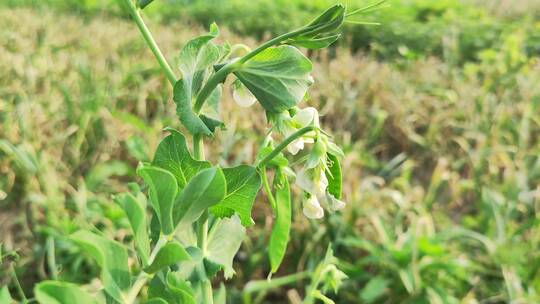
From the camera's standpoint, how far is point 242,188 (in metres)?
0.44

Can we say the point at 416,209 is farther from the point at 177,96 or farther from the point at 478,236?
the point at 177,96

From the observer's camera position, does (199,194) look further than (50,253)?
No

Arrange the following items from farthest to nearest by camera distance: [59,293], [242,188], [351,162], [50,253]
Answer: [351,162] < [50,253] < [242,188] < [59,293]

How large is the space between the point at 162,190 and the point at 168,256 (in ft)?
0.13

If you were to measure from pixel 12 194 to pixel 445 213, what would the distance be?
1.27 meters

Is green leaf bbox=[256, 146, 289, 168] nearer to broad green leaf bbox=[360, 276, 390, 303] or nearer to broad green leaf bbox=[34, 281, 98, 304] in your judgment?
broad green leaf bbox=[34, 281, 98, 304]

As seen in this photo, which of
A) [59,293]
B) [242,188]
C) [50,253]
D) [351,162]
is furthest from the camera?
[351,162]

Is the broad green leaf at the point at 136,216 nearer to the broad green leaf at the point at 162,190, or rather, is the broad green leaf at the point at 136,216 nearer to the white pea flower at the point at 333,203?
the broad green leaf at the point at 162,190

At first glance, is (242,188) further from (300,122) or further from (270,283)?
(270,283)

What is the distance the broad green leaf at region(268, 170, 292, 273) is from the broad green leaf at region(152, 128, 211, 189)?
0.07m

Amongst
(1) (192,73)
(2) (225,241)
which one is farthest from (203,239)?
(1) (192,73)

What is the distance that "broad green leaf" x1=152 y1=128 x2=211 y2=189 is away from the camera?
0.43m

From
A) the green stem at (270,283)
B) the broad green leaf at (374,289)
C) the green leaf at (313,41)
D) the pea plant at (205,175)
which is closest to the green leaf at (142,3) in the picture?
the pea plant at (205,175)

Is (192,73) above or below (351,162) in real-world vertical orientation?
above
